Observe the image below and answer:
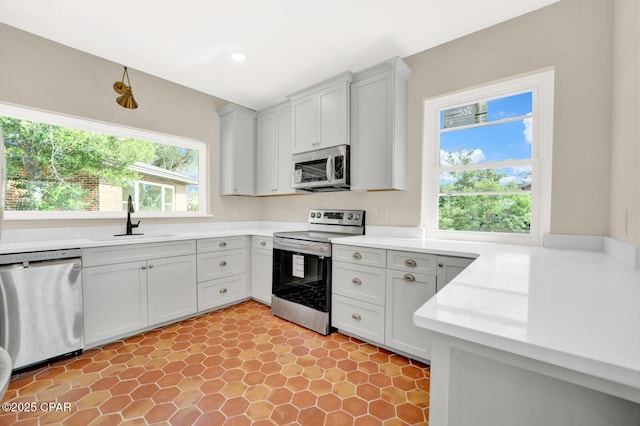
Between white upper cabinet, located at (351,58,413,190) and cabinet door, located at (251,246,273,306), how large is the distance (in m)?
1.28

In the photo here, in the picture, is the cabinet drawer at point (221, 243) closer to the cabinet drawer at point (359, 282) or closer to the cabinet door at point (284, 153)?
the cabinet door at point (284, 153)

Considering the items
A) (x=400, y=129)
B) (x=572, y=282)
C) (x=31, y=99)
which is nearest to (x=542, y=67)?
(x=400, y=129)

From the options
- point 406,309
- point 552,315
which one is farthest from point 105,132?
point 552,315

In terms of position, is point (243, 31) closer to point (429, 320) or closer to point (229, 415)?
point (429, 320)

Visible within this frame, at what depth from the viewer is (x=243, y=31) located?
7.46 ft

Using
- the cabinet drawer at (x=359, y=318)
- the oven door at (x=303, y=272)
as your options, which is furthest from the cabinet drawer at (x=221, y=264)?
the cabinet drawer at (x=359, y=318)

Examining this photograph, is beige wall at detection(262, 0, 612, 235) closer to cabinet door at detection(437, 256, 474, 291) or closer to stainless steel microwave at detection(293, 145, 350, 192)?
cabinet door at detection(437, 256, 474, 291)

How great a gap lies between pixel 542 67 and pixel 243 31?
230 cm

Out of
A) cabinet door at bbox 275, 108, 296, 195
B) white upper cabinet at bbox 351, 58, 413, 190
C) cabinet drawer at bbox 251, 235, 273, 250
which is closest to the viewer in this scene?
white upper cabinet at bbox 351, 58, 413, 190

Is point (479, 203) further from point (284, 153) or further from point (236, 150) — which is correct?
point (236, 150)

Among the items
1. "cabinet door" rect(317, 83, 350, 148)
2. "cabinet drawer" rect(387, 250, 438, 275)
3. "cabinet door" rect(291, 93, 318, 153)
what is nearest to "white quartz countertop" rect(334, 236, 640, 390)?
"cabinet drawer" rect(387, 250, 438, 275)

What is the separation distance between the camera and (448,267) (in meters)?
1.90

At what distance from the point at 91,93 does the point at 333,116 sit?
229 cm

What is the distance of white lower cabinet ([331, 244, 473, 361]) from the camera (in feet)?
6.50
